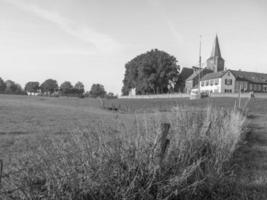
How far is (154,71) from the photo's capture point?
6238 cm

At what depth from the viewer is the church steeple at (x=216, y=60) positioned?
85188mm

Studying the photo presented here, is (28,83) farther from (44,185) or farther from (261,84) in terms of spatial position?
(44,185)

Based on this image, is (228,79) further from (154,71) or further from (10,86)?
(10,86)

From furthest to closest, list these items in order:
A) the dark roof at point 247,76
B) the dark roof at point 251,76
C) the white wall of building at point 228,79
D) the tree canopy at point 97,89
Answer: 1. the tree canopy at point 97,89
2. the dark roof at point 251,76
3. the dark roof at point 247,76
4. the white wall of building at point 228,79

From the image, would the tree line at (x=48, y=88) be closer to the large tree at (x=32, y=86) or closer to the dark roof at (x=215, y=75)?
the large tree at (x=32, y=86)

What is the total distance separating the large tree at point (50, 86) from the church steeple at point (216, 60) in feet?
233

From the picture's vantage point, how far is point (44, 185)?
263 cm

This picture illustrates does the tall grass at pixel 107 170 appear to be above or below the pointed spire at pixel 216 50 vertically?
below

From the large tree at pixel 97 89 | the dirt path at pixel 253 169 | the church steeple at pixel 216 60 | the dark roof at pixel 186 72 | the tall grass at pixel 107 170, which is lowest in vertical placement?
the dirt path at pixel 253 169

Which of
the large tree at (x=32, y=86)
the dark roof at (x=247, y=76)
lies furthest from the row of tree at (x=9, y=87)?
the dark roof at (x=247, y=76)

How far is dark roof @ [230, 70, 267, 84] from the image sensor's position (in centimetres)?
6148

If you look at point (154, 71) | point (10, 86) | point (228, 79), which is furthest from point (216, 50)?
point (10, 86)

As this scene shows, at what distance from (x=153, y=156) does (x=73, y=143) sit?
109 centimetres

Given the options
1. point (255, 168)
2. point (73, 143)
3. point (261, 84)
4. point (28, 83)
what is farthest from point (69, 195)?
point (28, 83)
